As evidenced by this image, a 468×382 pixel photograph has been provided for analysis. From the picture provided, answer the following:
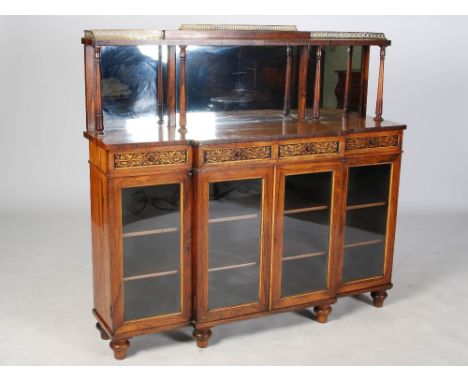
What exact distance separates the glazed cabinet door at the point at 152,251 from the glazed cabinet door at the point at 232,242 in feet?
0.29

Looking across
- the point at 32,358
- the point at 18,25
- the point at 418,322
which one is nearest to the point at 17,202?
the point at 18,25

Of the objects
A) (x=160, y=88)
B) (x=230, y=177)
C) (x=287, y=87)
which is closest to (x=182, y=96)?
(x=160, y=88)

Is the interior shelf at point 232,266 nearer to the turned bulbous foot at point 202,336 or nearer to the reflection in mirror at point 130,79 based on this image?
the turned bulbous foot at point 202,336

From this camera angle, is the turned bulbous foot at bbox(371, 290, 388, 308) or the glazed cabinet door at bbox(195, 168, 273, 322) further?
the turned bulbous foot at bbox(371, 290, 388, 308)

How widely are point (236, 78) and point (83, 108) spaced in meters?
2.38

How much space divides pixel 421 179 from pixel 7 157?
12.1ft

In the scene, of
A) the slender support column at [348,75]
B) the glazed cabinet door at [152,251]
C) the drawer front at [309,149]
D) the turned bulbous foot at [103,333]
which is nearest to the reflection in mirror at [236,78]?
the slender support column at [348,75]

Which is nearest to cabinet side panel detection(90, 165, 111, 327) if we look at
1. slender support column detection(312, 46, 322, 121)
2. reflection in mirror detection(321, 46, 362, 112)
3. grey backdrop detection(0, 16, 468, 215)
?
slender support column detection(312, 46, 322, 121)

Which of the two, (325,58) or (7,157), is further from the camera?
(7,157)

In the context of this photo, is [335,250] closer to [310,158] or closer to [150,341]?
[310,158]

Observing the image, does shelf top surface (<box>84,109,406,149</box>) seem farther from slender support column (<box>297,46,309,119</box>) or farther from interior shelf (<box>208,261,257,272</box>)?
interior shelf (<box>208,261,257,272</box>)

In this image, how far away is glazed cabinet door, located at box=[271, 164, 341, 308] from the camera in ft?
15.0

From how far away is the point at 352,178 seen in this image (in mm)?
4812

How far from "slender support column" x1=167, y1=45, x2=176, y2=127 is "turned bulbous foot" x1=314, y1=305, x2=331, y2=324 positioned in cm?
141
